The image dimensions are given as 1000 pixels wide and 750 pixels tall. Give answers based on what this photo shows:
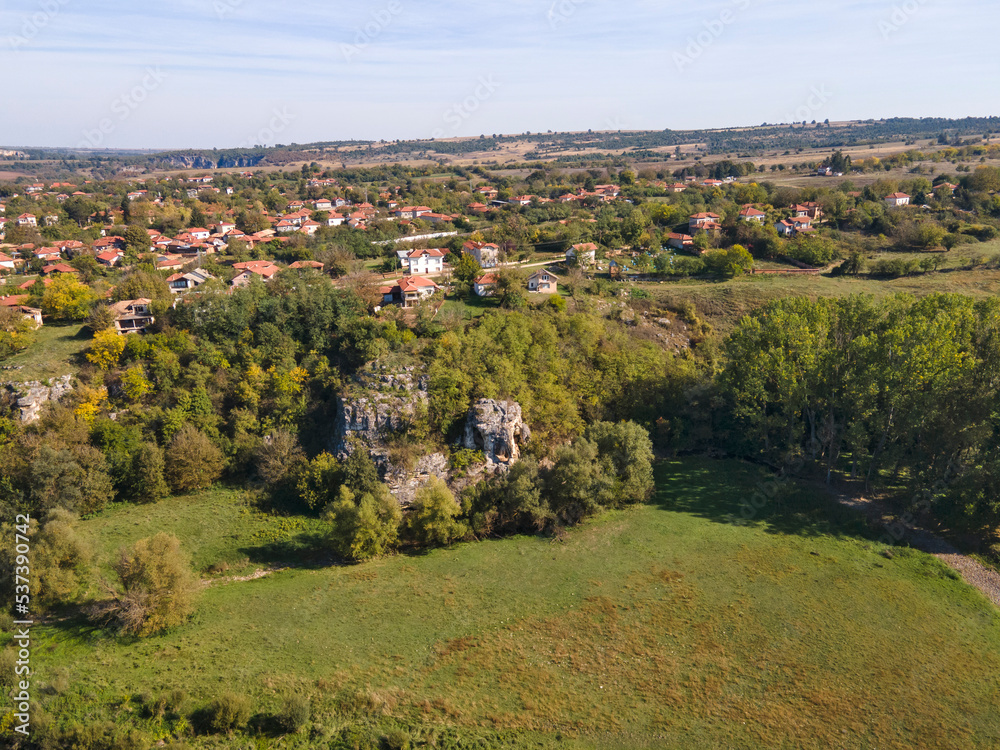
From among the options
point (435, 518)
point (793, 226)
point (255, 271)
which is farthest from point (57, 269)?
point (793, 226)

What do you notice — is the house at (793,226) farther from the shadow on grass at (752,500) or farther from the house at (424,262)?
the shadow on grass at (752,500)

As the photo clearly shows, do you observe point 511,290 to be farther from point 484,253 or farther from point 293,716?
point 293,716

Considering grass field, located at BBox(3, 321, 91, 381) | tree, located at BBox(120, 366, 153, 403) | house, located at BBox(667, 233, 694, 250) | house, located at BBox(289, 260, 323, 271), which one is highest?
house, located at BBox(667, 233, 694, 250)

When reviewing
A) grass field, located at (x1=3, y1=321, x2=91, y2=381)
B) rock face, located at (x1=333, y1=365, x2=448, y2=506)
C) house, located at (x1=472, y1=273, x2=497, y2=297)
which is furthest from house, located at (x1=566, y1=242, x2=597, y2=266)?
grass field, located at (x1=3, y1=321, x2=91, y2=381)

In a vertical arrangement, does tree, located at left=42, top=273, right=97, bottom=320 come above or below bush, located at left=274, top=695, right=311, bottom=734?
above

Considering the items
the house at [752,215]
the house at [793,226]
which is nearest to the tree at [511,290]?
the house at [752,215]

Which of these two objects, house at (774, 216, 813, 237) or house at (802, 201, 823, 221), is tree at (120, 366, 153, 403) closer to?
house at (774, 216, 813, 237)
